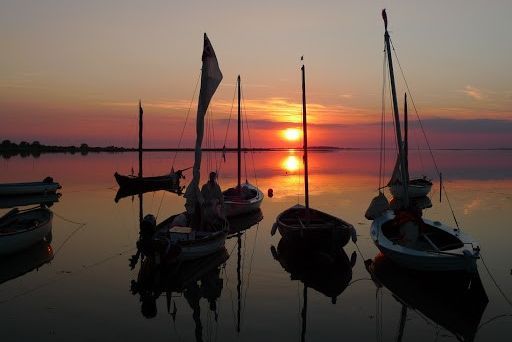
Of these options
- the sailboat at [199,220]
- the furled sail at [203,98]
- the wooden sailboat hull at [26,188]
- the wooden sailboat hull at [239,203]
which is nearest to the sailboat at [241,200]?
the wooden sailboat hull at [239,203]

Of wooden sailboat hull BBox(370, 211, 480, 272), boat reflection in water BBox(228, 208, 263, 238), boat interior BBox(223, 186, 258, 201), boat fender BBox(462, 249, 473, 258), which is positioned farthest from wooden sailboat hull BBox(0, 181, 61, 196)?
boat fender BBox(462, 249, 473, 258)

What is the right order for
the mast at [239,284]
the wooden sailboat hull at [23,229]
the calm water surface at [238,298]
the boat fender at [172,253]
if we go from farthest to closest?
the wooden sailboat hull at [23,229] → the boat fender at [172,253] → the mast at [239,284] → the calm water surface at [238,298]

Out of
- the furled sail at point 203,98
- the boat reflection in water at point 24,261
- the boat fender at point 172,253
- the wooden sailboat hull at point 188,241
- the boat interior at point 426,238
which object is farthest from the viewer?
the furled sail at point 203,98

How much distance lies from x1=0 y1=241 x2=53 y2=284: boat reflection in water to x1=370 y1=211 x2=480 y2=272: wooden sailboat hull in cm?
1419

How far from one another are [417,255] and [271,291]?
527 cm

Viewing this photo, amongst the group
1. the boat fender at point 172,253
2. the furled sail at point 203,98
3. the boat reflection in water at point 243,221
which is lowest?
the boat reflection in water at point 243,221

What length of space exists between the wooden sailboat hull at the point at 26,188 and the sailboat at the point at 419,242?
34.3m

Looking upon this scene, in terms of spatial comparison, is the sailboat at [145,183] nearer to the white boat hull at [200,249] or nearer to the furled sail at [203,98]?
the furled sail at [203,98]

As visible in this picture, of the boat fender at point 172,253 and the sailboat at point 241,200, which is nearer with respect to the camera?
the boat fender at point 172,253

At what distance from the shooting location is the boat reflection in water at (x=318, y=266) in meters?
16.1

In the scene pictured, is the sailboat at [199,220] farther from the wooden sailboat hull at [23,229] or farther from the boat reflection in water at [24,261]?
the wooden sailboat hull at [23,229]

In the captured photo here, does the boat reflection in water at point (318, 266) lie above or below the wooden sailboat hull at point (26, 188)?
below

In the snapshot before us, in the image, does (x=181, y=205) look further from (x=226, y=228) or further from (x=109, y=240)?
(x=226, y=228)

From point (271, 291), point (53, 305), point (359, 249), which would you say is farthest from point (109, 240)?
point (359, 249)
